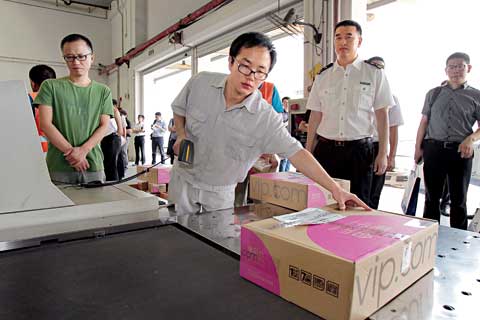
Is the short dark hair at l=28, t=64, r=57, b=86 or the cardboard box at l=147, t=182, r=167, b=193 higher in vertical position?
the short dark hair at l=28, t=64, r=57, b=86

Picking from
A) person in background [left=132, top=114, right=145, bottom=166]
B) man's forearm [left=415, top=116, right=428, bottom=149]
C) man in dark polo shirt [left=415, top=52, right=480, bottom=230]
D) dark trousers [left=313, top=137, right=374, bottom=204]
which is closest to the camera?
dark trousers [left=313, top=137, right=374, bottom=204]


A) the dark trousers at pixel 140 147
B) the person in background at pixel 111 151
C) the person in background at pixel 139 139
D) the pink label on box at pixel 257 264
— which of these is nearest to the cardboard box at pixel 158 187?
the person in background at pixel 111 151

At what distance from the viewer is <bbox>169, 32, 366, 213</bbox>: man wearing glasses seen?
0.97 m

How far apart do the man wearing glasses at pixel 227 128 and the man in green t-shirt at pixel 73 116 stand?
44 cm

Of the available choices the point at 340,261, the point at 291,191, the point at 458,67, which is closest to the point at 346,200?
the point at 291,191

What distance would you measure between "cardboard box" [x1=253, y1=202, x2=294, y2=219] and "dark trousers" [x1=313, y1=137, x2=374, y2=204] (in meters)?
0.79

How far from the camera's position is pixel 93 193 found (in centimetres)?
93

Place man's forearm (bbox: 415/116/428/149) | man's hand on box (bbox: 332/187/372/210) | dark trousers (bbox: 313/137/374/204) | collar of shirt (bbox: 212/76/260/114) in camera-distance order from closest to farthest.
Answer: man's hand on box (bbox: 332/187/372/210) → collar of shirt (bbox: 212/76/260/114) → dark trousers (bbox: 313/137/374/204) → man's forearm (bbox: 415/116/428/149)

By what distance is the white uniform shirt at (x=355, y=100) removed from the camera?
174cm

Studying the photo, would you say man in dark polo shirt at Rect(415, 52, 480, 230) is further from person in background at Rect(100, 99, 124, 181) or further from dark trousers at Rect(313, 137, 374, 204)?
person in background at Rect(100, 99, 124, 181)

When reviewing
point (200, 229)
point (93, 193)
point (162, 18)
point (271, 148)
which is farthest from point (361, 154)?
point (162, 18)

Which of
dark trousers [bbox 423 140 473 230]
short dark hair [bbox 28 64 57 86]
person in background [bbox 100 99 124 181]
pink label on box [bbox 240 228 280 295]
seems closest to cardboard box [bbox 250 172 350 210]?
pink label on box [bbox 240 228 280 295]

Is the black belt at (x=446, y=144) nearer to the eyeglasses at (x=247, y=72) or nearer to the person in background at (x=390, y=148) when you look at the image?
the person in background at (x=390, y=148)

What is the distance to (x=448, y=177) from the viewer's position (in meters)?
2.26
